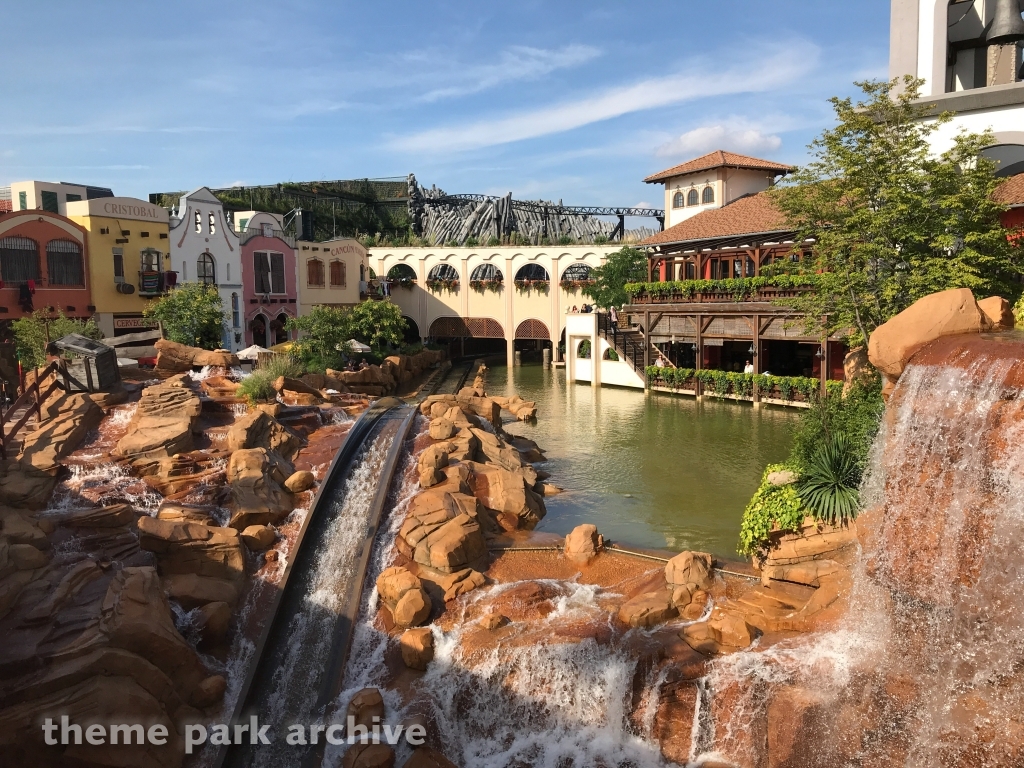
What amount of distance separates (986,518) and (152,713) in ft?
36.1

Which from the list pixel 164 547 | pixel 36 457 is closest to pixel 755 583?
pixel 164 547

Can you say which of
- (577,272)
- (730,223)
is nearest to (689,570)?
(730,223)

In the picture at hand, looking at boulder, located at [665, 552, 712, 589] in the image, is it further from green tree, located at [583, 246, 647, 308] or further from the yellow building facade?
the yellow building facade

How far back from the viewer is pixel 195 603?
1274 centimetres

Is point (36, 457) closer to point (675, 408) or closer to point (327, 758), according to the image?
point (327, 758)

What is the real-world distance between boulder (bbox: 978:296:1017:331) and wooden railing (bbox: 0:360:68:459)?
724 inches

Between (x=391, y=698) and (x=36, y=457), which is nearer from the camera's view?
(x=391, y=698)

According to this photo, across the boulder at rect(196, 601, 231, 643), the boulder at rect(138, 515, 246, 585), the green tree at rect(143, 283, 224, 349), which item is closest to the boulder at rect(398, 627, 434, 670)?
the boulder at rect(196, 601, 231, 643)

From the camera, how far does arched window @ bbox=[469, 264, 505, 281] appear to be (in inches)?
1970

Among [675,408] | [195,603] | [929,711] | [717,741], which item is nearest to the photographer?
[929,711]

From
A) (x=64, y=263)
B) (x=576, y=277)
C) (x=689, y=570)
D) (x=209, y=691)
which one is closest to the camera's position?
(x=209, y=691)

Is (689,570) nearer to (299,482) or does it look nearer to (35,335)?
(299,482)

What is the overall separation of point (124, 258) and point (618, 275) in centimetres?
2534

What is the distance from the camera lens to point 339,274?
4731cm
